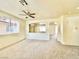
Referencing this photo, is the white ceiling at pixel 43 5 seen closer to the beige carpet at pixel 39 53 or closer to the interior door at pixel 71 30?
the interior door at pixel 71 30

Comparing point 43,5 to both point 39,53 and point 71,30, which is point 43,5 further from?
point 71,30

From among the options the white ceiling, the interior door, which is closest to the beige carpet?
the interior door

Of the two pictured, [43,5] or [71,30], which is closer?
[43,5]

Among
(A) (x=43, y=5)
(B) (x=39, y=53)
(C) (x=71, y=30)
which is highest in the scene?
(A) (x=43, y=5)

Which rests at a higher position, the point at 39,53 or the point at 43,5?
the point at 43,5

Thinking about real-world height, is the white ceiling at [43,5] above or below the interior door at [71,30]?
above

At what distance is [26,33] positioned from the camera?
11680 mm

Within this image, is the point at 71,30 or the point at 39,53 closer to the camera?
the point at 39,53

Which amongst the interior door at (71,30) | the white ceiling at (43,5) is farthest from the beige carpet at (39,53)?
the white ceiling at (43,5)

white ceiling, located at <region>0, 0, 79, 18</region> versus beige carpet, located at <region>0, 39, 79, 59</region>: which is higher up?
white ceiling, located at <region>0, 0, 79, 18</region>

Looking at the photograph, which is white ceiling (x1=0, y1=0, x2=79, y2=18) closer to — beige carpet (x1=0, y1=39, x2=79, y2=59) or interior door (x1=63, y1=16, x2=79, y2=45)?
interior door (x1=63, y1=16, x2=79, y2=45)

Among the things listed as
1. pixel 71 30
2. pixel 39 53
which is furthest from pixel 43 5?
pixel 71 30

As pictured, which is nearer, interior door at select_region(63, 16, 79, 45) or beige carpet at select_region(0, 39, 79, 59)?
Answer: beige carpet at select_region(0, 39, 79, 59)

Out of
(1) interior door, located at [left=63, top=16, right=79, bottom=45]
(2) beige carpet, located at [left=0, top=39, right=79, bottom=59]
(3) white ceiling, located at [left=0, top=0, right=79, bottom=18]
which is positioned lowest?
(2) beige carpet, located at [left=0, top=39, right=79, bottom=59]
